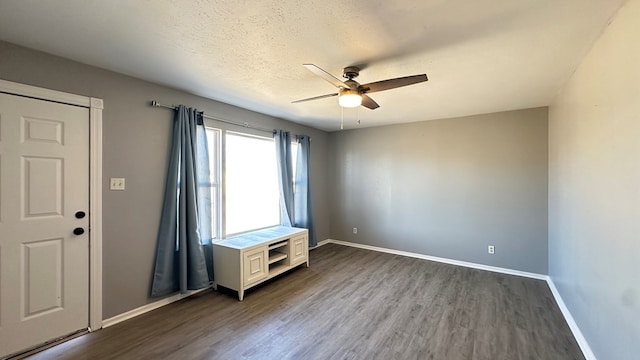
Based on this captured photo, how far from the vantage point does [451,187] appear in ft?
14.1

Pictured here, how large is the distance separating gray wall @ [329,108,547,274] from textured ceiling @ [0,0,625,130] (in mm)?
1111

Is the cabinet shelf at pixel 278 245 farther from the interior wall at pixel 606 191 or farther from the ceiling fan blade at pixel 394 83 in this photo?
the interior wall at pixel 606 191

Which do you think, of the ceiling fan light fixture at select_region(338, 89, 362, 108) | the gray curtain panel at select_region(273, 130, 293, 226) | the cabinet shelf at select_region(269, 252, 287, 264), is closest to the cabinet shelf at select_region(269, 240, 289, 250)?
the cabinet shelf at select_region(269, 252, 287, 264)

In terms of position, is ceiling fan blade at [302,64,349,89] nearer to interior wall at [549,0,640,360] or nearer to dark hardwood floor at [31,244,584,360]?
interior wall at [549,0,640,360]

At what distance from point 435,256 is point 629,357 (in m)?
3.03

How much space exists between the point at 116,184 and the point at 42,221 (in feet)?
1.90

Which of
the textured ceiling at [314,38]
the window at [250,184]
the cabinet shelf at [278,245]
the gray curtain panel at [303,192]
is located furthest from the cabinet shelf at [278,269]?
the textured ceiling at [314,38]

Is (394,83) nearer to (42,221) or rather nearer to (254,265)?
(254,265)

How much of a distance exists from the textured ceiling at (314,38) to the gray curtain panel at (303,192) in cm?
195

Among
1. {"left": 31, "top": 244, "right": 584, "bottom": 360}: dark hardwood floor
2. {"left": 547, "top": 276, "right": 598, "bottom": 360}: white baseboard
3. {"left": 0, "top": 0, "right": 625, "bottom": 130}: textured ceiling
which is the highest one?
{"left": 0, "top": 0, "right": 625, "bottom": 130}: textured ceiling

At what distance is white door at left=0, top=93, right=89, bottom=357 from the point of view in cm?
200

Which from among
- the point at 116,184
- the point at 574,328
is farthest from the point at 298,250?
the point at 574,328

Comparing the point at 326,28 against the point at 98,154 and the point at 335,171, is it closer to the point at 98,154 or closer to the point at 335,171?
the point at 98,154

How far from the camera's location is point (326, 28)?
177cm
